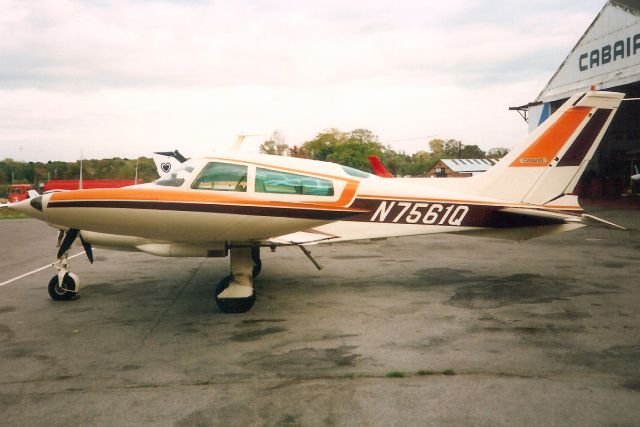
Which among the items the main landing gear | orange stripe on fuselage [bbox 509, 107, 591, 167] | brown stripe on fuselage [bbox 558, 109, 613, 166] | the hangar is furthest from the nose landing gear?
the hangar

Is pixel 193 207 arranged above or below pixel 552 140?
below

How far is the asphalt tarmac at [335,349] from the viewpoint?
149 inches

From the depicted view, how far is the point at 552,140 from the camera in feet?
27.6

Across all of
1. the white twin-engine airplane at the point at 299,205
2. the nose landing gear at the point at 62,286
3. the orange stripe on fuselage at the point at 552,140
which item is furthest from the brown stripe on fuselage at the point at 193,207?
the orange stripe on fuselage at the point at 552,140

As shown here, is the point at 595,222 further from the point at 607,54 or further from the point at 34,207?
the point at 607,54

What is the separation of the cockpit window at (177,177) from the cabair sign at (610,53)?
73.5ft

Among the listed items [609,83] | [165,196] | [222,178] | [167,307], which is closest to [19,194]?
[167,307]

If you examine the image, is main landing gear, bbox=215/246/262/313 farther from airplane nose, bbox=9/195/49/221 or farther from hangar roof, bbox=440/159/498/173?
hangar roof, bbox=440/159/498/173

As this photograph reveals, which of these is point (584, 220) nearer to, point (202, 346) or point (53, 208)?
point (202, 346)

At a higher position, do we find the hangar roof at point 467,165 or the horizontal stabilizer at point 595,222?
the hangar roof at point 467,165

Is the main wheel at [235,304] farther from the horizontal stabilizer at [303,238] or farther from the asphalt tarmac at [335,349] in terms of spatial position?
the horizontal stabilizer at [303,238]

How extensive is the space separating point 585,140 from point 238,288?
653cm

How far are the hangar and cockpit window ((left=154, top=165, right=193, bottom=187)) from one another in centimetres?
1725

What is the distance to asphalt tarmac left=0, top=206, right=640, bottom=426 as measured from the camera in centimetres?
380
